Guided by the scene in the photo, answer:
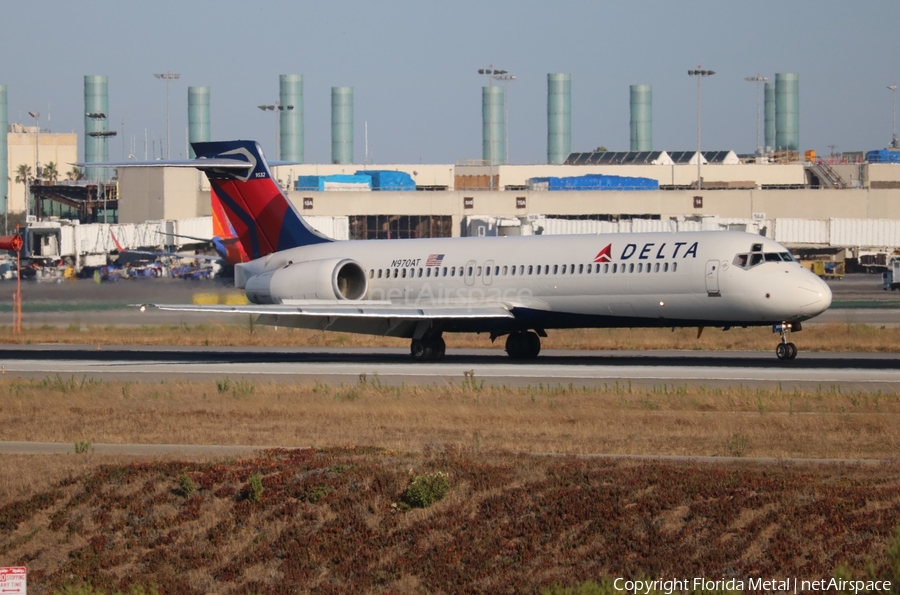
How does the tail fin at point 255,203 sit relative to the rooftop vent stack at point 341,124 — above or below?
below

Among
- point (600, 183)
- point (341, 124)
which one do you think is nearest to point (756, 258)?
point (600, 183)

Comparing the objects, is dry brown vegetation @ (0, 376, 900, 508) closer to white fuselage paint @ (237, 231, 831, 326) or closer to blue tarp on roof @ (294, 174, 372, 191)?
white fuselage paint @ (237, 231, 831, 326)

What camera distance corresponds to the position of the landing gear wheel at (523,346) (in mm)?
36000

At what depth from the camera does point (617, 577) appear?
1340 centimetres

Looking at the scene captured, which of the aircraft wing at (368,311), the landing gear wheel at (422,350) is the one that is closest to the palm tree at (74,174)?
the aircraft wing at (368,311)

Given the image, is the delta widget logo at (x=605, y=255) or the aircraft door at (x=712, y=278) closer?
the aircraft door at (x=712, y=278)

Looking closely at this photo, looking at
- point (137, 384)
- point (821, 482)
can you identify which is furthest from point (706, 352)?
point (821, 482)

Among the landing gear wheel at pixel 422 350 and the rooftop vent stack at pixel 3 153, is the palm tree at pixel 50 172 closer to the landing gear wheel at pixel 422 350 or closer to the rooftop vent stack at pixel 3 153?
the rooftop vent stack at pixel 3 153

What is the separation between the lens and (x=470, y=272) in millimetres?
36000

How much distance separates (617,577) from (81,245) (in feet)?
247

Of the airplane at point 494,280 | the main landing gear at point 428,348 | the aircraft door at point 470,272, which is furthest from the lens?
the aircraft door at point 470,272

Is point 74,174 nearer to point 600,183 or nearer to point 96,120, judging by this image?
point 96,120

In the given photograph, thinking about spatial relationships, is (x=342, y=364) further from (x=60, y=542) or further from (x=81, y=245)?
(x=81, y=245)

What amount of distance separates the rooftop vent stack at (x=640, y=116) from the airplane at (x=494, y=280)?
9828 centimetres
